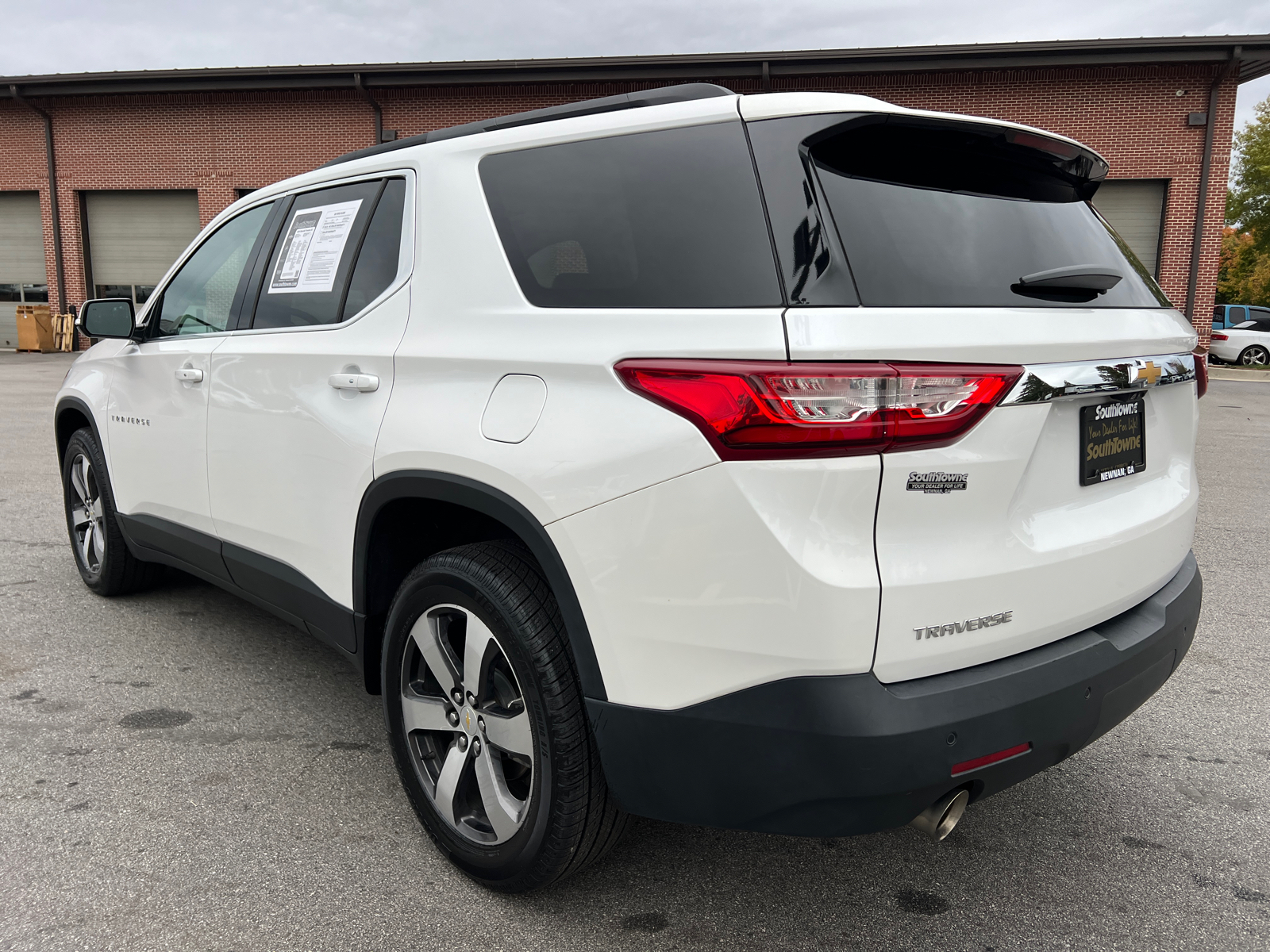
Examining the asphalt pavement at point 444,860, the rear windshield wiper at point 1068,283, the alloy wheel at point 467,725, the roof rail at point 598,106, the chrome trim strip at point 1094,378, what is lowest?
the asphalt pavement at point 444,860

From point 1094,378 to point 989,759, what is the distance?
0.78m

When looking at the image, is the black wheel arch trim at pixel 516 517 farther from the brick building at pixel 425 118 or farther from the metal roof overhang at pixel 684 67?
the metal roof overhang at pixel 684 67

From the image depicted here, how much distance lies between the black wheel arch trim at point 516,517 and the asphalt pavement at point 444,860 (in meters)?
0.71

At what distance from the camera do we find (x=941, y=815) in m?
1.79

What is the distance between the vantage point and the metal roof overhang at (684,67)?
18.9 metres

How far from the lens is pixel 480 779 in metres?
2.24

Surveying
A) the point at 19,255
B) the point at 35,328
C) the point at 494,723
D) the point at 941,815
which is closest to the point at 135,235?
the point at 35,328

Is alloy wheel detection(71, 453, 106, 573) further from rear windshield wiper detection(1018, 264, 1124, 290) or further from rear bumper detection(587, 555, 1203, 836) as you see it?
rear windshield wiper detection(1018, 264, 1124, 290)

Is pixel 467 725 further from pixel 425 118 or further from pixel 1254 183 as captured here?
pixel 1254 183

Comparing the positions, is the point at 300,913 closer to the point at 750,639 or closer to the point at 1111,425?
the point at 750,639

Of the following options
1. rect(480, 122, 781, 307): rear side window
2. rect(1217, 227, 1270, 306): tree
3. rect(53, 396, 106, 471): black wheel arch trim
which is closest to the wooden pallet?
rect(53, 396, 106, 471): black wheel arch trim

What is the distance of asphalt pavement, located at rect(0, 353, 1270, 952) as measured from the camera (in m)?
2.12

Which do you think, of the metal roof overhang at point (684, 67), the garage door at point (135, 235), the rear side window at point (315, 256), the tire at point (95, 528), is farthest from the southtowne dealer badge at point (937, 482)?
the garage door at point (135, 235)

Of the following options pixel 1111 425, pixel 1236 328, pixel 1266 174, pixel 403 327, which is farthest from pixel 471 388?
pixel 1266 174
